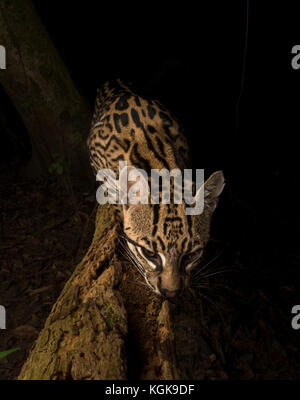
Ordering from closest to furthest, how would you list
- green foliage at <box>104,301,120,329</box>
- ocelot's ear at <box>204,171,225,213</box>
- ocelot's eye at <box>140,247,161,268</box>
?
green foliage at <box>104,301,120,329</box> → ocelot's eye at <box>140,247,161,268</box> → ocelot's ear at <box>204,171,225,213</box>

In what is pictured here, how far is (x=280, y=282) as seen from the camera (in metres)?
4.47

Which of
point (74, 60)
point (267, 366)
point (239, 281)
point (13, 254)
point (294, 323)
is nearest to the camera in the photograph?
point (267, 366)

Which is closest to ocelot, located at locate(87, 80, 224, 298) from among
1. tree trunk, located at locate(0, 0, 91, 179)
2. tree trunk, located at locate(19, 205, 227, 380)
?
tree trunk, located at locate(19, 205, 227, 380)

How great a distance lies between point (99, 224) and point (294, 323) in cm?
250

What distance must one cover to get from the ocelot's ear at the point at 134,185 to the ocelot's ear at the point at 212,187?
0.56m

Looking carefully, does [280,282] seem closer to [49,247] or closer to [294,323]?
[294,323]

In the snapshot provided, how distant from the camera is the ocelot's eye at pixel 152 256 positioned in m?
3.03

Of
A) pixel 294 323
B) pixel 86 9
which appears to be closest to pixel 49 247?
pixel 294 323

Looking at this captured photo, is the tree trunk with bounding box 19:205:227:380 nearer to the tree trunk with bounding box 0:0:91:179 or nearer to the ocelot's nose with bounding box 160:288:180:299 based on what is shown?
the ocelot's nose with bounding box 160:288:180:299

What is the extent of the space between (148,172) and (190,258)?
3.11 ft

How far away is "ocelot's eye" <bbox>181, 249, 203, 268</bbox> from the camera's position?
308cm

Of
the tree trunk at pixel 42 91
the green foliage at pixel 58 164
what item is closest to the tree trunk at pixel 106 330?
the green foliage at pixel 58 164

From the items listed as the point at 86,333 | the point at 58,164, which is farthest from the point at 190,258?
the point at 58,164

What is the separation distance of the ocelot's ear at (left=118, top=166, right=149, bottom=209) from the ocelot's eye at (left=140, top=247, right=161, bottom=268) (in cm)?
44
